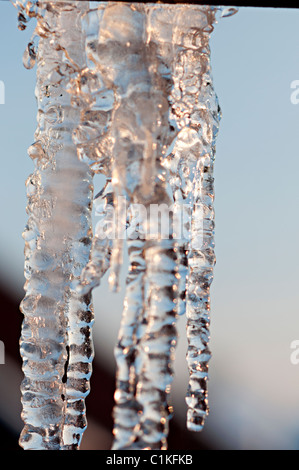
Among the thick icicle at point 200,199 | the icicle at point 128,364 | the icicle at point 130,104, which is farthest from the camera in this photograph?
the thick icicle at point 200,199

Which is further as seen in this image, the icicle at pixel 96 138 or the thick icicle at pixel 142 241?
the icicle at pixel 96 138

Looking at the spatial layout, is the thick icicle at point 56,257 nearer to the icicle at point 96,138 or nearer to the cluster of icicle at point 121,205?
the cluster of icicle at point 121,205

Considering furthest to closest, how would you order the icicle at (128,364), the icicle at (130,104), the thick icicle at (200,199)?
1. the thick icicle at (200,199)
2. the icicle at (130,104)
3. the icicle at (128,364)

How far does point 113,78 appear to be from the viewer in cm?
106

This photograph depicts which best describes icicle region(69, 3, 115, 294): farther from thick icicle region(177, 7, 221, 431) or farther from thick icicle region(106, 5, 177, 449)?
thick icicle region(177, 7, 221, 431)

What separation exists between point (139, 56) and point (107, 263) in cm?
36

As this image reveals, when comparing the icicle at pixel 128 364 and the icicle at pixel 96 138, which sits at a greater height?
the icicle at pixel 96 138

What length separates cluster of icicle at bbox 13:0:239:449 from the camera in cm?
91

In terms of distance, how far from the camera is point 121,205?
986mm

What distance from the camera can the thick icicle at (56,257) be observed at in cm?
135

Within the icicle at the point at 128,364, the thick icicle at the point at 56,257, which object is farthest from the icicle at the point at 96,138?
the thick icicle at the point at 56,257

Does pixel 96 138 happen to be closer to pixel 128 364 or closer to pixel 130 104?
pixel 130 104

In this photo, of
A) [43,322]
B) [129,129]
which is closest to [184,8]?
[129,129]

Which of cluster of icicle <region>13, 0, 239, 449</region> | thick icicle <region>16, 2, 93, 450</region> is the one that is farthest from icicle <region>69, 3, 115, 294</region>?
thick icicle <region>16, 2, 93, 450</region>
